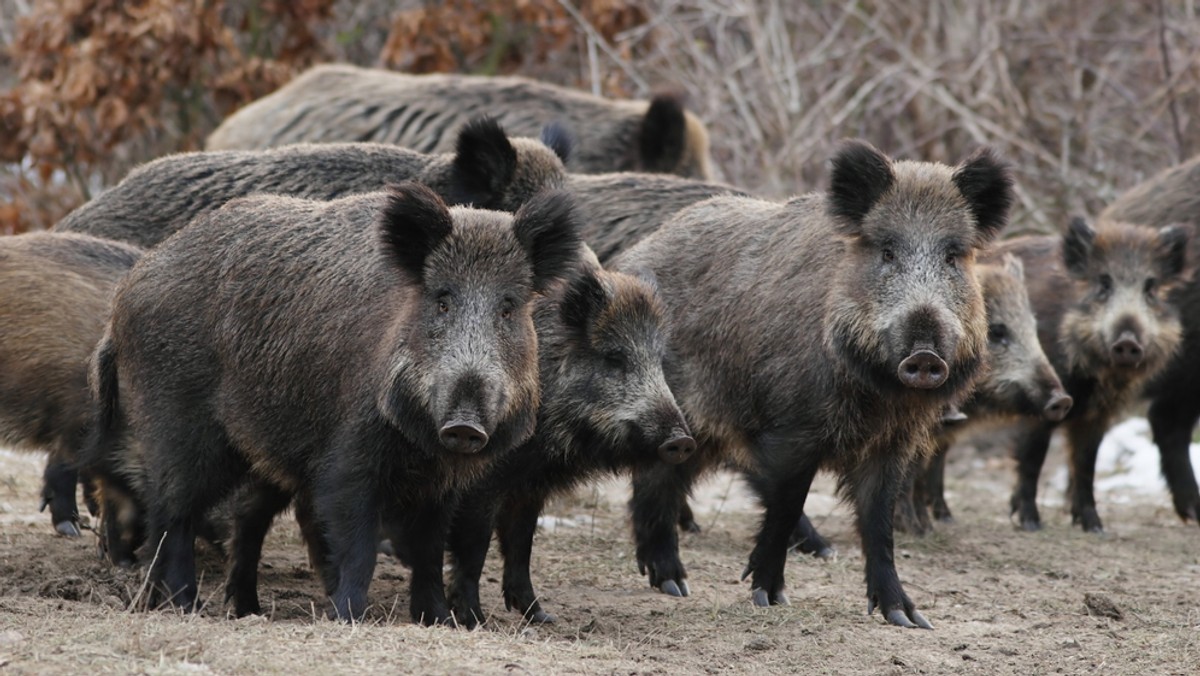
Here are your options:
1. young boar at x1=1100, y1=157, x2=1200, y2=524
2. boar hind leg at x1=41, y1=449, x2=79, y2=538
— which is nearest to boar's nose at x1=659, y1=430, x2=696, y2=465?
boar hind leg at x1=41, y1=449, x2=79, y2=538

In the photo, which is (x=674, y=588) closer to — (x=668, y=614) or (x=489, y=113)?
(x=668, y=614)

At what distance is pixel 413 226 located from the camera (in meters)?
4.96

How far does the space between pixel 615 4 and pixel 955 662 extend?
8.40 m

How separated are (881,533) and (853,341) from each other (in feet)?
2.47

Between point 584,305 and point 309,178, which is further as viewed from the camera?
point 309,178

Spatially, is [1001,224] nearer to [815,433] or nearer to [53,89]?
[815,433]

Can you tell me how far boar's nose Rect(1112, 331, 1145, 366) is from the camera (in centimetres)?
848

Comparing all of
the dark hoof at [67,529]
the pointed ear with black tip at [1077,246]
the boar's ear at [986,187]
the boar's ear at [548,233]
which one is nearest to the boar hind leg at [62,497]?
the dark hoof at [67,529]

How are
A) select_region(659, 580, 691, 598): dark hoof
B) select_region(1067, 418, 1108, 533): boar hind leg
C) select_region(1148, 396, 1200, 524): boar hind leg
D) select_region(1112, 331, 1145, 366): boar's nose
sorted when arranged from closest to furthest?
select_region(659, 580, 691, 598): dark hoof, select_region(1112, 331, 1145, 366): boar's nose, select_region(1067, 418, 1108, 533): boar hind leg, select_region(1148, 396, 1200, 524): boar hind leg

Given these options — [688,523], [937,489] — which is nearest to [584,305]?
[688,523]

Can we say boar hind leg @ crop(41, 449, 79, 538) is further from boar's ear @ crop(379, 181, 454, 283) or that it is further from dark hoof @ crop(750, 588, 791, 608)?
dark hoof @ crop(750, 588, 791, 608)

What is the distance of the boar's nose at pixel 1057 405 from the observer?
7.69m

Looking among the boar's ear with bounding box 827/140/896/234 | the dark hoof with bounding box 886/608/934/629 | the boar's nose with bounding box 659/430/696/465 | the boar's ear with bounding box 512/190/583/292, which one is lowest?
the dark hoof with bounding box 886/608/934/629

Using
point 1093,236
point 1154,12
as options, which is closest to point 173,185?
point 1093,236
